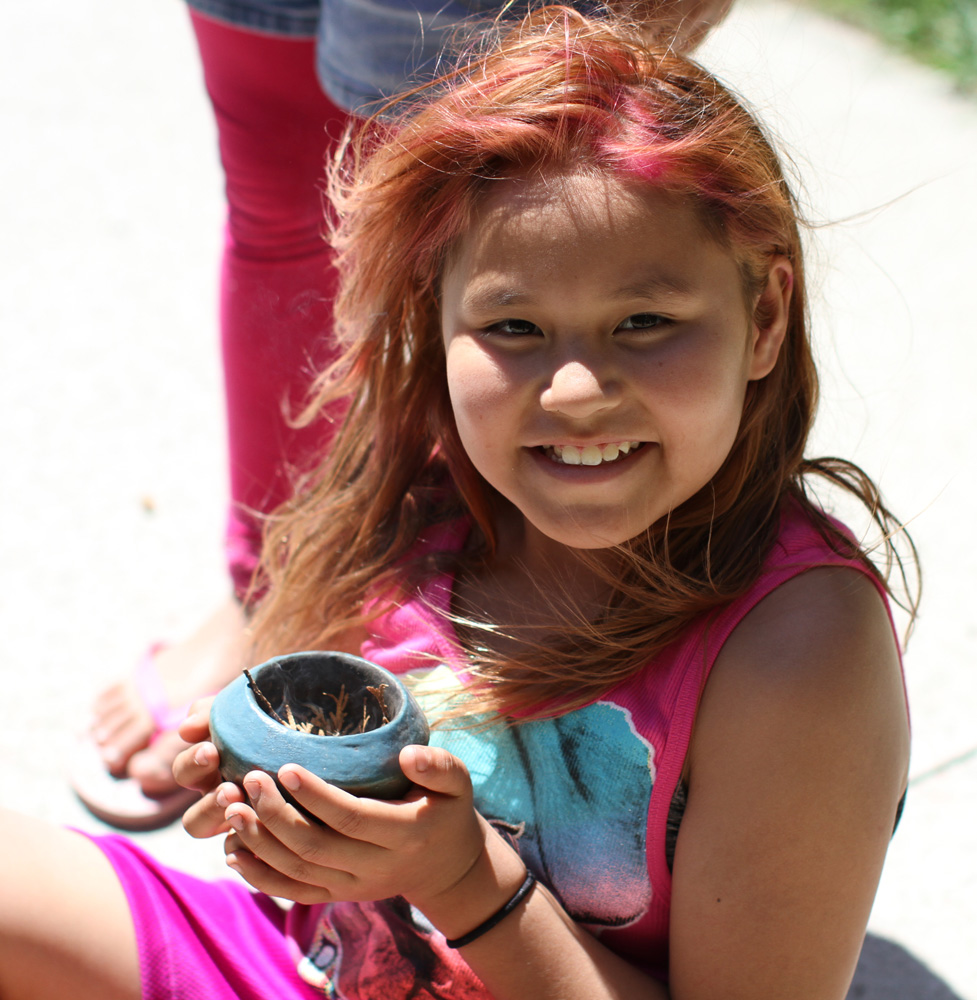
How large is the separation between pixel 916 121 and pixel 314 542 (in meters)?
3.63

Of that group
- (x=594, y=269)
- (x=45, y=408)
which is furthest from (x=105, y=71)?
(x=594, y=269)

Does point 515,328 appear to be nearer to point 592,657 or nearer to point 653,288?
point 653,288

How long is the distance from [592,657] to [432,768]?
28 centimetres

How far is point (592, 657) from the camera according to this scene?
1300 mm

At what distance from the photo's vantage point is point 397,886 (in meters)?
1.17

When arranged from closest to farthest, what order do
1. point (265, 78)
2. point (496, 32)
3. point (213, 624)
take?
point (496, 32) → point (265, 78) → point (213, 624)

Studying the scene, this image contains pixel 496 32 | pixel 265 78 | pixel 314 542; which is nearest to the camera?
pixel 496 32

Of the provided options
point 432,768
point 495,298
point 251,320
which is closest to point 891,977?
point 432,768

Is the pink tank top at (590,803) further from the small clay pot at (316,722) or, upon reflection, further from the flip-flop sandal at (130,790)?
the flip-flop sandal at (130,790)

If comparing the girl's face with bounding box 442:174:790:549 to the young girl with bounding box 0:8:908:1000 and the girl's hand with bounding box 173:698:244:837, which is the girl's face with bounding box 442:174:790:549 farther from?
the girl's hand with bounding box 173:698:244:837

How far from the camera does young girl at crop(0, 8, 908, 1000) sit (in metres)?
1.14

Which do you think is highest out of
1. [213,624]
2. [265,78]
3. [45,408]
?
[265,78]

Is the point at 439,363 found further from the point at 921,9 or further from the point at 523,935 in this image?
the point at 921,9

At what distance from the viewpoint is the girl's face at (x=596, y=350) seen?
114 centimetres
